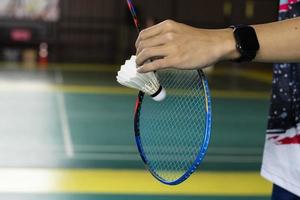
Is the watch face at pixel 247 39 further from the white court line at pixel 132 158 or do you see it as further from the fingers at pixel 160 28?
the white court line at pixel 132 158

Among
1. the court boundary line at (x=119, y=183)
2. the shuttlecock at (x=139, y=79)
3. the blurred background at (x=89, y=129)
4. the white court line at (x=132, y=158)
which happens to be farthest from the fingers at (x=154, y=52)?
the white court line at (x=132, y=158)

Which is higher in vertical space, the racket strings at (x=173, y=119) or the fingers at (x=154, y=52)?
the fingers at (x=154, y=52)

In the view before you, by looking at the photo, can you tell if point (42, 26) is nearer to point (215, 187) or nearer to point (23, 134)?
point (23, 134)

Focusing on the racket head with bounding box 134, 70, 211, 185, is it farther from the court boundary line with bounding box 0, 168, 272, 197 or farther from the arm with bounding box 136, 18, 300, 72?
the court boundary line with bounding box 0, 168, 272, 197

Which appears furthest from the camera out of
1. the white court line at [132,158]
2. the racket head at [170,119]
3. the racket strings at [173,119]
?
the white court line at [132,158]

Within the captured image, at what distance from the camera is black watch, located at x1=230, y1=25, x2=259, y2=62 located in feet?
4.53

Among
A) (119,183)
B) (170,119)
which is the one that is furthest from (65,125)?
(170,119)

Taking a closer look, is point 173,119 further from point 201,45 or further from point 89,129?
point 89,129

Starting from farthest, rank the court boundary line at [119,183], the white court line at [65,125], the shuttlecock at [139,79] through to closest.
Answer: the white court line at [65,125] → the court boundary line at [119,183] → the shuttlecock at [139,79]

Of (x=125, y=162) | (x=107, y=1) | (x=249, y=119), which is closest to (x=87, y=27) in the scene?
(x=107, y=1)

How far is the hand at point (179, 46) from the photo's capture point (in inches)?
52.1

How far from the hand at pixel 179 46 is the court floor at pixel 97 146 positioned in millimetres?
3889

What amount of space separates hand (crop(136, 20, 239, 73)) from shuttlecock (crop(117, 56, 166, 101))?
0.87 ft

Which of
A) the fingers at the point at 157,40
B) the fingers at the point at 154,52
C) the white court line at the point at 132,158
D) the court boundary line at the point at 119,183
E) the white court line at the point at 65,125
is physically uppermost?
the fingers at the point at 157,40
